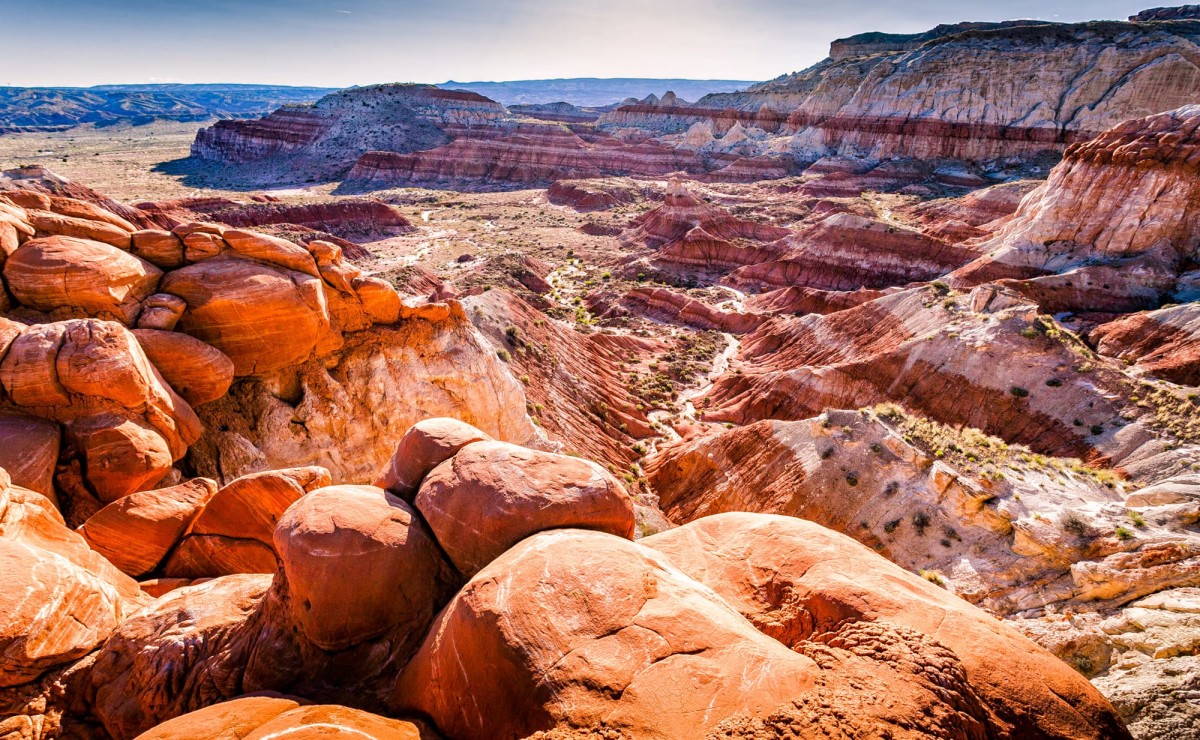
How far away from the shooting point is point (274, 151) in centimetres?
13312

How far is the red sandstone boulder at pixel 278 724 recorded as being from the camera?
5.33 metres

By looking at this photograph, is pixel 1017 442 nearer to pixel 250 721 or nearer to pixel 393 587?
pixel 393 587

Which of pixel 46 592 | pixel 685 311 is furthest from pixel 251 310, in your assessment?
pixel 685 311

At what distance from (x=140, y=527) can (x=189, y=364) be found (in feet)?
16.1

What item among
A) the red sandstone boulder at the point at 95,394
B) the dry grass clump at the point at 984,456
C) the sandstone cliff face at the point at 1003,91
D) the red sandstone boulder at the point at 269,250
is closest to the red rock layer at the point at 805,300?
the dry grass clump at the point at 984,456

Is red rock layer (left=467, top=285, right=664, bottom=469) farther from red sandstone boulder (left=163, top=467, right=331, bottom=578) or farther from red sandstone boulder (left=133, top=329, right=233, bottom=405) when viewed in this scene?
red sandstone boulder (left=163, top=467, right=331, bottom=578)

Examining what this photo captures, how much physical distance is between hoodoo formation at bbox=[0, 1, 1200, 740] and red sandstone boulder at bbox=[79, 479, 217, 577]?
2.6 inches

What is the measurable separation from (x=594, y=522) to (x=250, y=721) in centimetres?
463

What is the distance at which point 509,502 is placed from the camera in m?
7.81

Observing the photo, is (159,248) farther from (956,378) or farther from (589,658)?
(956,378)

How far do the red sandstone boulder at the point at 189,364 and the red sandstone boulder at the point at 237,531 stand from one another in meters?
4.42

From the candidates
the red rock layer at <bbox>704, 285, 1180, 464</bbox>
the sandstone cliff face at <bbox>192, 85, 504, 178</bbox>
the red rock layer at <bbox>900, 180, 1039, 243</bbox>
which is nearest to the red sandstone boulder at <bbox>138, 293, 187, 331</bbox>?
the red rock layer at <bbox>704, 285, 1180, 464</bbox>

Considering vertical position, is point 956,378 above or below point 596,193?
below

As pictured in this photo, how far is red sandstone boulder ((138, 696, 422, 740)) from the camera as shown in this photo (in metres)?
5.33
